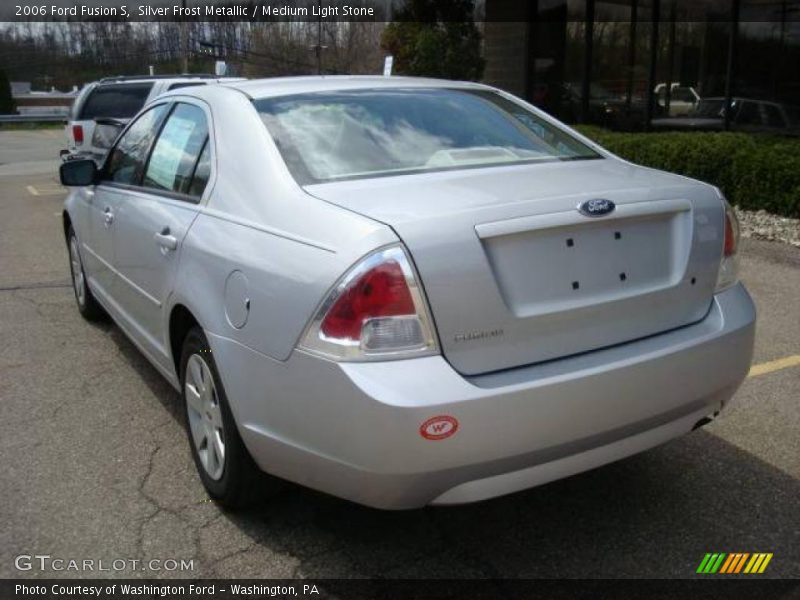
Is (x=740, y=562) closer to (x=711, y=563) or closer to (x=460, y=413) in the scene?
(x=711, y=563)

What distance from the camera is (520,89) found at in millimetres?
16875

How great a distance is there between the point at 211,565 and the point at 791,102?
453 inches

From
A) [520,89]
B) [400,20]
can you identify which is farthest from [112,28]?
[520,89]

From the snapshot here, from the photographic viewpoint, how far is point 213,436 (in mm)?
3139

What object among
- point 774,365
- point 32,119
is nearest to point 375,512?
point 774,365

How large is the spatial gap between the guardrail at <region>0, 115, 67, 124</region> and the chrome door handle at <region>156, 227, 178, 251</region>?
4477 centimetres

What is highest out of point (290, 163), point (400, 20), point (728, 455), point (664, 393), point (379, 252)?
point (400, 20)

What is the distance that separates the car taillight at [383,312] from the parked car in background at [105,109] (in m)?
10.1

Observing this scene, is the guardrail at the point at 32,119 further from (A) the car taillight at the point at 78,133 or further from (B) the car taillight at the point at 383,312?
(B) the car taillight at the point at 383,312

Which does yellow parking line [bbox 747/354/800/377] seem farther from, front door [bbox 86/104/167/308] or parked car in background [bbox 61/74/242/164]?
parked car in background [bbox 61/74/242/164]

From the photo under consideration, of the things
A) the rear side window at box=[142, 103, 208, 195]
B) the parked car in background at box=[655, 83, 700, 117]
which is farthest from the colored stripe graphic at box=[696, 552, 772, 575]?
the parked car in background at box=[655, 83, 700, 117]

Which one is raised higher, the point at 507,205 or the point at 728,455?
the point at 507,205

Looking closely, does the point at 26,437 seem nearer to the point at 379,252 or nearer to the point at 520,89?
the point at 379,252

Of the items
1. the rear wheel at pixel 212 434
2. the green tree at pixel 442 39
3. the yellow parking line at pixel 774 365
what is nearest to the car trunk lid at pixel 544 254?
the rear wheel at pixel 212 434
